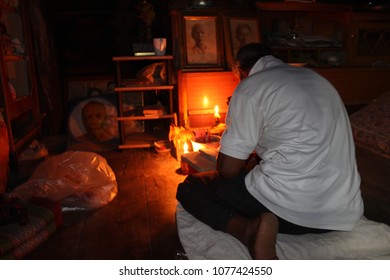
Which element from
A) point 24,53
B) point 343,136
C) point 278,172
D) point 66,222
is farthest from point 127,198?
point 24,53

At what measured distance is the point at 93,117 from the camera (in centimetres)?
501

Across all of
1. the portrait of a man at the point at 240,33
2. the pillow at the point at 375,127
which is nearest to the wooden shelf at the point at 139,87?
the portrait of a man at the point at 240,33

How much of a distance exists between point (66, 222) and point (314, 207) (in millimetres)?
1878

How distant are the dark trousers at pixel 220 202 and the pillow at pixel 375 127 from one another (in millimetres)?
1423

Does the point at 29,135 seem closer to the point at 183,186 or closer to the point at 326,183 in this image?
the point at 183,186

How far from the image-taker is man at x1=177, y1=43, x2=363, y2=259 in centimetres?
163

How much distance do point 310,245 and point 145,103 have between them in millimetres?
4042

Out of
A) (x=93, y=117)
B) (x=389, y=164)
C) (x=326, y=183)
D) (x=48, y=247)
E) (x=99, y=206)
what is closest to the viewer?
(x=326, y=183)

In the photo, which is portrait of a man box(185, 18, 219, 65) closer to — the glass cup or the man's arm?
the glass cup

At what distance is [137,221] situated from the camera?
8.66 feet

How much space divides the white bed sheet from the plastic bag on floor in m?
1.26

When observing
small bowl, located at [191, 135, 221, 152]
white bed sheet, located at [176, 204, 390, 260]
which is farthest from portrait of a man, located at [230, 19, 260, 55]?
white bed sheet, located at [176, 204, 390, 260]
